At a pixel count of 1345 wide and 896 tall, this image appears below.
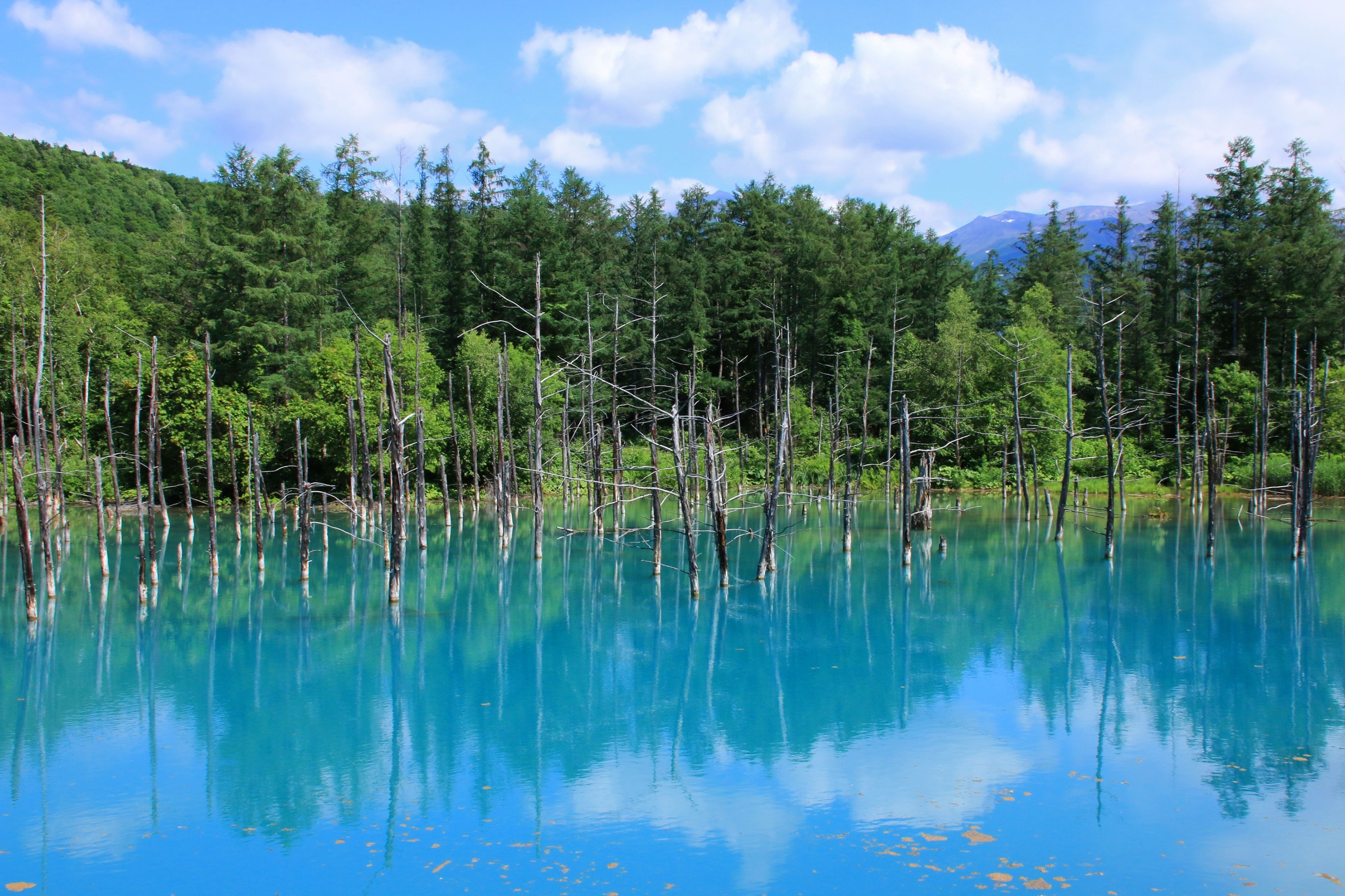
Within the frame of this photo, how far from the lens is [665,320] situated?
51.4 m

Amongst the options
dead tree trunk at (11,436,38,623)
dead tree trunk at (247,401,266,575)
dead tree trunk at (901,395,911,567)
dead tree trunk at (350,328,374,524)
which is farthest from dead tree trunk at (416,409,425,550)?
dead tree trunk at (901,395,911,567)

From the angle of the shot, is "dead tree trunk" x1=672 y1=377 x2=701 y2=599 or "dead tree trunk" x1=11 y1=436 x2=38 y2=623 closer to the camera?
"dead tree trunk" x1=11 y1=436 x2=38 y2=623

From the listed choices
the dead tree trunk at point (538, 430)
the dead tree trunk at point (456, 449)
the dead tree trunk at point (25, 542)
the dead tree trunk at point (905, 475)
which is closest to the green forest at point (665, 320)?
the dead tree trunk at point (456, 449)

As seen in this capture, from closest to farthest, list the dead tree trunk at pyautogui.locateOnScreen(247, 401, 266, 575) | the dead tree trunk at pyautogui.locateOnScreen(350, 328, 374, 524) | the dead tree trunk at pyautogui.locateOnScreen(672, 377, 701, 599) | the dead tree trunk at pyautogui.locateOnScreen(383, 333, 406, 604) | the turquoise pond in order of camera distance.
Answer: the turquoise pond, the dead tree trunk at pyautogui.locateOnScreen(383, 333, 406, 604), the dead tree trunk at pyautogui.locateOnScreen(672, 377, 701, 599), the dead tree trunk at pyautogui.locateOnScreen(350, 328, 374, 524), the dead tree trunk at pyautogui.locateOnScreen(247, 401, 266, 575)

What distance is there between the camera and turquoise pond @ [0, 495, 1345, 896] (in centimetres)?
836

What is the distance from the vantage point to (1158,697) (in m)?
13.3

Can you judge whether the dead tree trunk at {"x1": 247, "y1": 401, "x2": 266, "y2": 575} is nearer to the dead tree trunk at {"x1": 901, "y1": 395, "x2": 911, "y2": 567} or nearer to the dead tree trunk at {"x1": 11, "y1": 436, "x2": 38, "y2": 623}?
the dead tree trunk at {"x1": 11, "y1": 436, "x2": 38, "y2": 623}

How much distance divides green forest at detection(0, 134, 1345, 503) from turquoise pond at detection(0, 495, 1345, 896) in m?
9.97

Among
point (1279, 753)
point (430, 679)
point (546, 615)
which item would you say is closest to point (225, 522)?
point (546, 615)

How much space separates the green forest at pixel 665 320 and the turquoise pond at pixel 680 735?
32.7ft

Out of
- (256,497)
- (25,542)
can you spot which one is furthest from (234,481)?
(25,542)

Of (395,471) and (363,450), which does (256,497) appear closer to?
(395,471)

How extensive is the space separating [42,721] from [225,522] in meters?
24.7

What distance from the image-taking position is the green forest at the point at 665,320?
37.3 meters
